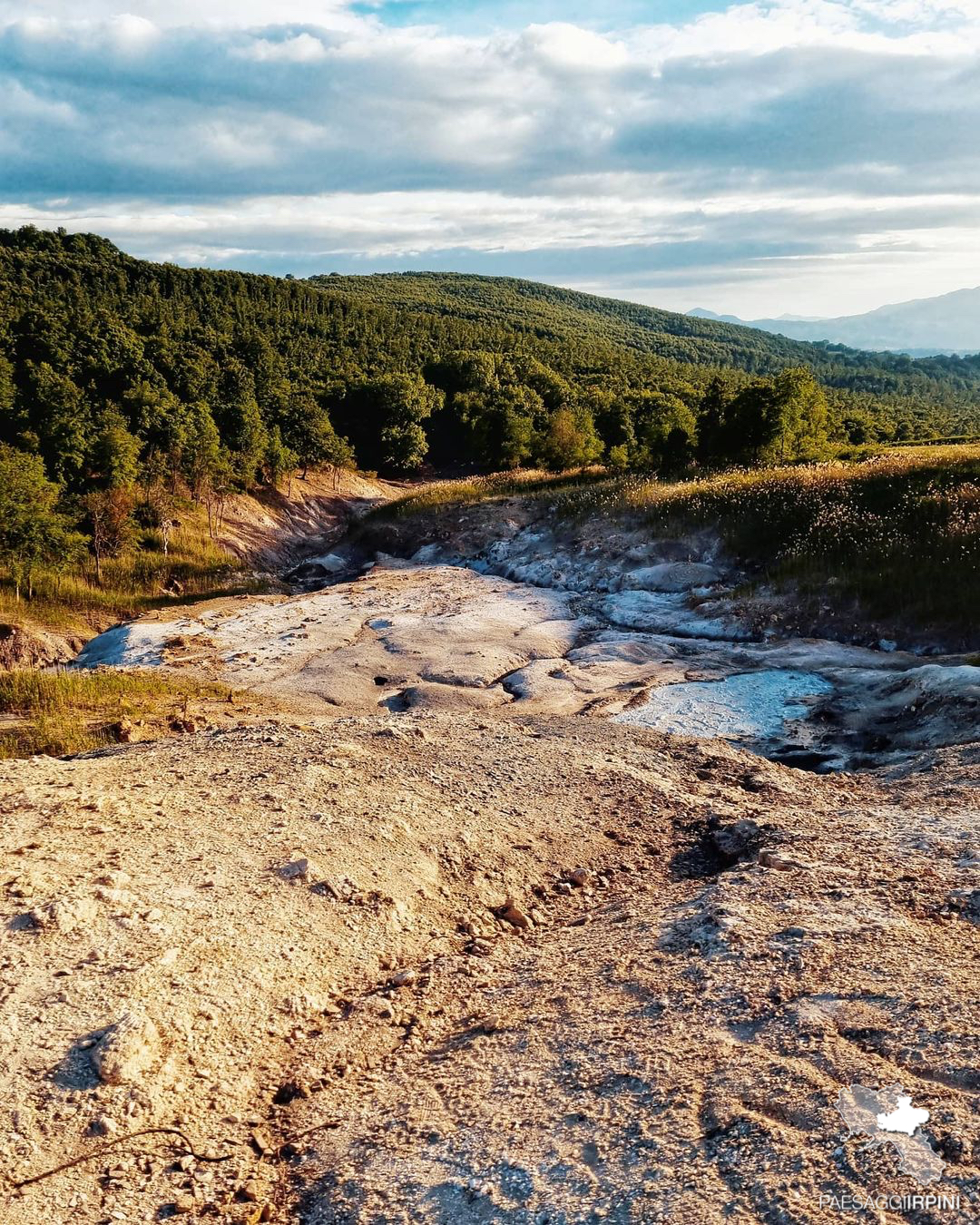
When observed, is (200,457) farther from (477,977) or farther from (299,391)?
(477,977)

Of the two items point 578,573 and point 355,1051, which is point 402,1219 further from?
point 578,573

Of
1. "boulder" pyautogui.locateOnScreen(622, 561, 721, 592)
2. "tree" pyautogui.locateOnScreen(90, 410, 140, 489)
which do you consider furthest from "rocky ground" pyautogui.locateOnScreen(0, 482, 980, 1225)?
"tree" pyautogui.locateOnScreen(90, 410, 140, 489)

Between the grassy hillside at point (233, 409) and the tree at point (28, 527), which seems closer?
the tree at point (28, 527)

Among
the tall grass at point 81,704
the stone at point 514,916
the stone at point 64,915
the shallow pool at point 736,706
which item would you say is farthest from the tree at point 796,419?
the stone at point 64,915

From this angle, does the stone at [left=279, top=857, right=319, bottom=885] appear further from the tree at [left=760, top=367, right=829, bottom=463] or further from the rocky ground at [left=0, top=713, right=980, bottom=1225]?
the tree at [left=760, top=367, right=829, bottom=463]

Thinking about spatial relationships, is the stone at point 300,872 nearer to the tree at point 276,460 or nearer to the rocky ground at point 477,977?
the rocky ground at point 477,977

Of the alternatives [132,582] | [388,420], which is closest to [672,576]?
[132,582]
